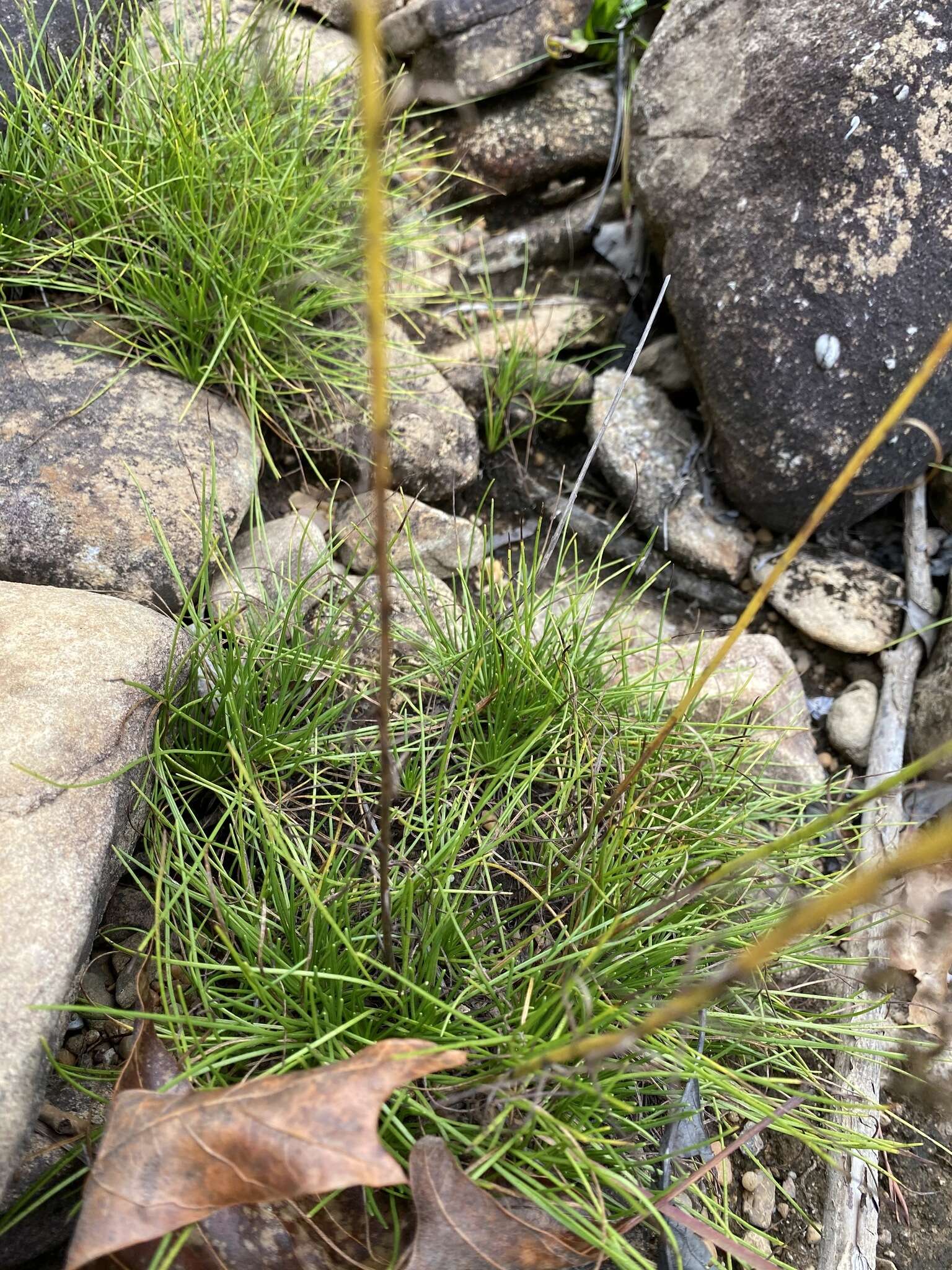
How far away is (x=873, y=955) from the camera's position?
171 centimetres

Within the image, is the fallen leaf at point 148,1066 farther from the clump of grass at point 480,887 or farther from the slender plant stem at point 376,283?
the slender plant stem at point 376,283

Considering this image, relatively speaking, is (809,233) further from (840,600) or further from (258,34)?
(258,34)

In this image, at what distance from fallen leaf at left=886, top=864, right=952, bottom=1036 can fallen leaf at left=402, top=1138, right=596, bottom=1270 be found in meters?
0.54

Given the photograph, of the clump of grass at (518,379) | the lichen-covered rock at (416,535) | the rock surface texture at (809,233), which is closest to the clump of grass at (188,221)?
the lichen-covered rock at (416,535)

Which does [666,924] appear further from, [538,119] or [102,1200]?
[538,119]

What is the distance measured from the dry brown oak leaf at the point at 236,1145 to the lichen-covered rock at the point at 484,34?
288cm

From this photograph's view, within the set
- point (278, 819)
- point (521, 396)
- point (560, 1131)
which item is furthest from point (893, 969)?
point (521, 396)

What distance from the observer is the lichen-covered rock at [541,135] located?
274 cm

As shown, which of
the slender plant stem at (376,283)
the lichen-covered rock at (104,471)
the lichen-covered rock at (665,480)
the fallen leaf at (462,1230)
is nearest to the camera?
the slender plant stem at (376,283)

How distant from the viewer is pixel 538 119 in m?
2.76

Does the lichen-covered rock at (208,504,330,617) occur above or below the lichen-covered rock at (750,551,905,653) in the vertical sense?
below

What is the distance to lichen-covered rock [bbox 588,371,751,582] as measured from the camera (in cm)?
234

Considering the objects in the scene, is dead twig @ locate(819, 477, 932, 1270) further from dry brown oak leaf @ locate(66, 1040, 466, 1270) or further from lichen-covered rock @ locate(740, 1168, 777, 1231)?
dry brown oak leaf @ locate(66, 1040, 466, 1270)

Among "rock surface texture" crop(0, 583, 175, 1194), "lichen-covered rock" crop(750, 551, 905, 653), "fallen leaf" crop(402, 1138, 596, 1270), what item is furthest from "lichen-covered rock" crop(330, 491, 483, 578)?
"fallen leaf" crop(402, 1138, 596, 1270)
